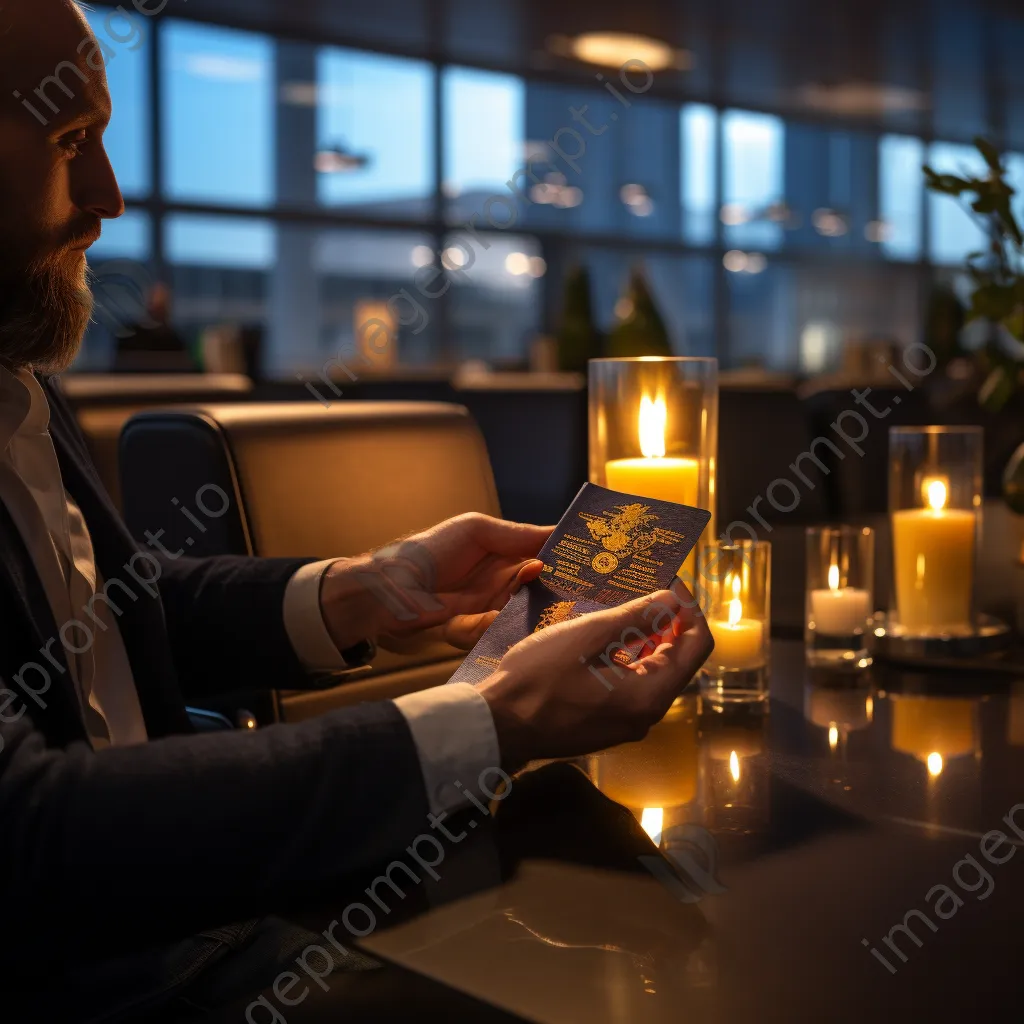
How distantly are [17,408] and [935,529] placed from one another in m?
0.91

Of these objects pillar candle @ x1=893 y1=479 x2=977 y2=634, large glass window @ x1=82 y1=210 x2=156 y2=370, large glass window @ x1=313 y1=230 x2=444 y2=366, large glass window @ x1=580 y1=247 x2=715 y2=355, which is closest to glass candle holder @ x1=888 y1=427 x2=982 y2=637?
pillar candle @ x1=893 y1=479 x2=977 y2=634

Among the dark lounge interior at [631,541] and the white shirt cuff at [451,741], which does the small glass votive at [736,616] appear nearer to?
the dark lounge interior at [631,541]

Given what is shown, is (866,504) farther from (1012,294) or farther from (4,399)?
(4,399)

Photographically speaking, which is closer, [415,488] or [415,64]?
[415,488]

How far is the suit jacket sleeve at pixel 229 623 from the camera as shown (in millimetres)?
1233

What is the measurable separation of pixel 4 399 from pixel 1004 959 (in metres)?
0.89

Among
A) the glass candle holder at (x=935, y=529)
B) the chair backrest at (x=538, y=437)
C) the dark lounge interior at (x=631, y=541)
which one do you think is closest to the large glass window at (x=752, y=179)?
the dark lounge interior at (x=631, y=541)

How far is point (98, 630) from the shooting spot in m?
1.16

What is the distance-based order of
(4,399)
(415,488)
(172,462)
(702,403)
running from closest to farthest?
1. (4,399)
2. (702,403)
3. (172,462)
4. (415,488)

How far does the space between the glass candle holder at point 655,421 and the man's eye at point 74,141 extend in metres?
0.50

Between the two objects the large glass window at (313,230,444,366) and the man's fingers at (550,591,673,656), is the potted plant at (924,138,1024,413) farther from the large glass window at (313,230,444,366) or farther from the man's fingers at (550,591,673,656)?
the large glass window at (313,230,444,366)

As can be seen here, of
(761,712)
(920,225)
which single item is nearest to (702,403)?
(761,712)

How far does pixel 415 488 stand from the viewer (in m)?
1.65

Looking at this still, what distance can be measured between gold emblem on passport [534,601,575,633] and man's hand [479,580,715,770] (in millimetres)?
85
